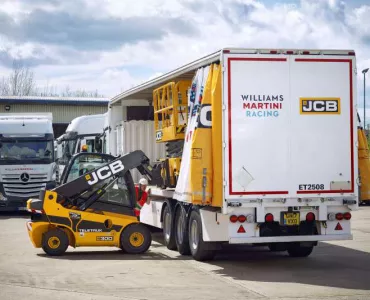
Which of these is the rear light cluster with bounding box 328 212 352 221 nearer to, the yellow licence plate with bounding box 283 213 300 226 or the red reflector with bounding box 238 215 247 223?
the yellow licence plate with bounding box 283 213 300 226

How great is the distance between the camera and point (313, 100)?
48.5 feet

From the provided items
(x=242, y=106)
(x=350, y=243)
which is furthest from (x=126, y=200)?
(x=350, y=243)

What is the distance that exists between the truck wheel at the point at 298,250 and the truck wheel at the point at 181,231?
2.04 meters

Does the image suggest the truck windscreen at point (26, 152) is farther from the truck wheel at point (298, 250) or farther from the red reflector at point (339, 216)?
the red reflector at point (339, 216)

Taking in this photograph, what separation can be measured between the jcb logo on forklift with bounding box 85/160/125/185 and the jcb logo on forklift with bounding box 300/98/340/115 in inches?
172

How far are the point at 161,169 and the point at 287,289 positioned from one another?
20.4 feet

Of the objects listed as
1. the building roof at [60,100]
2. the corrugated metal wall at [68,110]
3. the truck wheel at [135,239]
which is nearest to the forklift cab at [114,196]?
the truck wheel at [135,239]

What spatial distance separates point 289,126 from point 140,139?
319 inches

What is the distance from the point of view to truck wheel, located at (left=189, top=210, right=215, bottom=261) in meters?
15.5

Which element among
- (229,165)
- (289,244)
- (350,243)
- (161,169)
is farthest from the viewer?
(350,243)

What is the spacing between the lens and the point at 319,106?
14.8 m

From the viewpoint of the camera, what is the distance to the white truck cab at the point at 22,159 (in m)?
30.0

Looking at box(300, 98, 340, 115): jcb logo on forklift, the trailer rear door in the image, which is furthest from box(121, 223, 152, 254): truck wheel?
box(300, 98, 340, 115): jcb logo on forklift

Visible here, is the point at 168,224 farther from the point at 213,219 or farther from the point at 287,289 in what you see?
the point at 287,289
